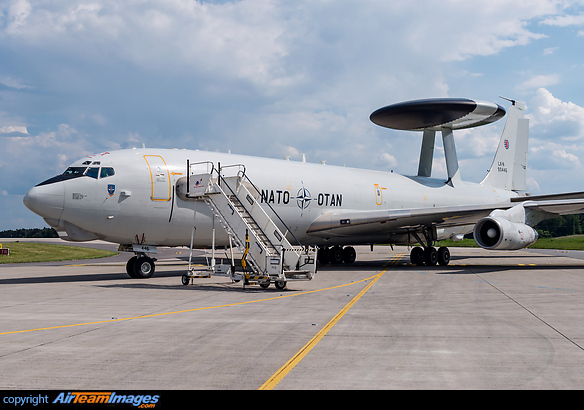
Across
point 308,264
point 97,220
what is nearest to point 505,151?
point 308,264

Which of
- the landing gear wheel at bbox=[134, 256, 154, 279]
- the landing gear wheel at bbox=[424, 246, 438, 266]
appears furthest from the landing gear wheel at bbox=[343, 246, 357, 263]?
the landing gear wheel at bbox=[134, 256, 154, 279]

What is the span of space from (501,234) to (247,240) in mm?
11606

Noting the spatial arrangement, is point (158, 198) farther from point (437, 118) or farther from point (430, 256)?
point (437, 118)

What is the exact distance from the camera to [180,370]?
6.03m

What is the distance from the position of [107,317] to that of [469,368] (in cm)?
701

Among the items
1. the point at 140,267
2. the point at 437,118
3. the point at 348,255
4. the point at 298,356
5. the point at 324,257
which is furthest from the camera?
the point at 437,118

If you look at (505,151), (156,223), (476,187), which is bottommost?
(156,223)

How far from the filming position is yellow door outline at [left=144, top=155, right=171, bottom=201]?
1794 centimetres

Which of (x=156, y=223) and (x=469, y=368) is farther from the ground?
(x=156, y=223)

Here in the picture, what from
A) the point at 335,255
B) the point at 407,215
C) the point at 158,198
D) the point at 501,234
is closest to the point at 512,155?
the point at 335,255

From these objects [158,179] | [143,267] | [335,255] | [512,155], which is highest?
[512,155]

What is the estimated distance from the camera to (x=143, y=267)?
Answer: 61.8 feet

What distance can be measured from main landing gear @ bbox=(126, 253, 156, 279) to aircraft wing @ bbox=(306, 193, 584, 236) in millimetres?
7808

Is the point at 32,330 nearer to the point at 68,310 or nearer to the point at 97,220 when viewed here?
the point at 68,310
